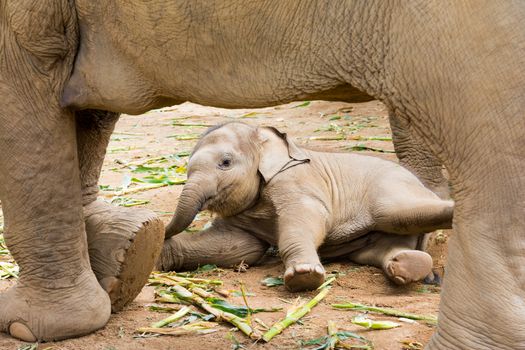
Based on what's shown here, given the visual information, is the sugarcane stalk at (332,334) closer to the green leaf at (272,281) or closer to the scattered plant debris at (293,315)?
the scattered plant debris at (293,315)

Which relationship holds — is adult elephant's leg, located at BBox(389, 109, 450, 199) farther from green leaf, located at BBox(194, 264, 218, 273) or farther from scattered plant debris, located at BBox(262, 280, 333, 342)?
scattered plant debris, located at BBox(262, 280, 333, 342)

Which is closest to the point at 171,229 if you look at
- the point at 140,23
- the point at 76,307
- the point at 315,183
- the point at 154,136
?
the point at 315,183

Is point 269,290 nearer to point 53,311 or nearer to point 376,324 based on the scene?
point 376,324

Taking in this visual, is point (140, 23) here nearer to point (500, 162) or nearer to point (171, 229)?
point (500, 162)

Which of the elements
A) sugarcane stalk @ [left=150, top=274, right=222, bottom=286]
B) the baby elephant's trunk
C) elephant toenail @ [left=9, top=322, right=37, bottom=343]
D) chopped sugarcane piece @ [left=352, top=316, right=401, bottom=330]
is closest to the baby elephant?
the baby elephant's trunk

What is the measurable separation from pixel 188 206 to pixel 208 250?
346 millimetres

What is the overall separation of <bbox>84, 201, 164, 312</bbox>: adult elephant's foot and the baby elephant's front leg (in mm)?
638

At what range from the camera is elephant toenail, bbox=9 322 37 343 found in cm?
280

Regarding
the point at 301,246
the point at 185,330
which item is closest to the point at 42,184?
the point at 185,330

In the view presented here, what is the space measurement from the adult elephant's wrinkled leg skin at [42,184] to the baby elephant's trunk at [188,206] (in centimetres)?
92

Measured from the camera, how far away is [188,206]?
3.79m

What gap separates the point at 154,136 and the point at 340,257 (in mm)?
4029

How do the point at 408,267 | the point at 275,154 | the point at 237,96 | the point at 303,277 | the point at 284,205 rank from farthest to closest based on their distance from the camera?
the point at 275,154, the point at 284,205, the point at 408,267, the point at 303,277, the point at 237,96

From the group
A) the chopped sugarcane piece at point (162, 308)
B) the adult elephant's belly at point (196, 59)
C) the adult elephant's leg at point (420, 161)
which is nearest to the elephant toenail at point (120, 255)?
the chopped sugarcane piece at point (162, 308)
